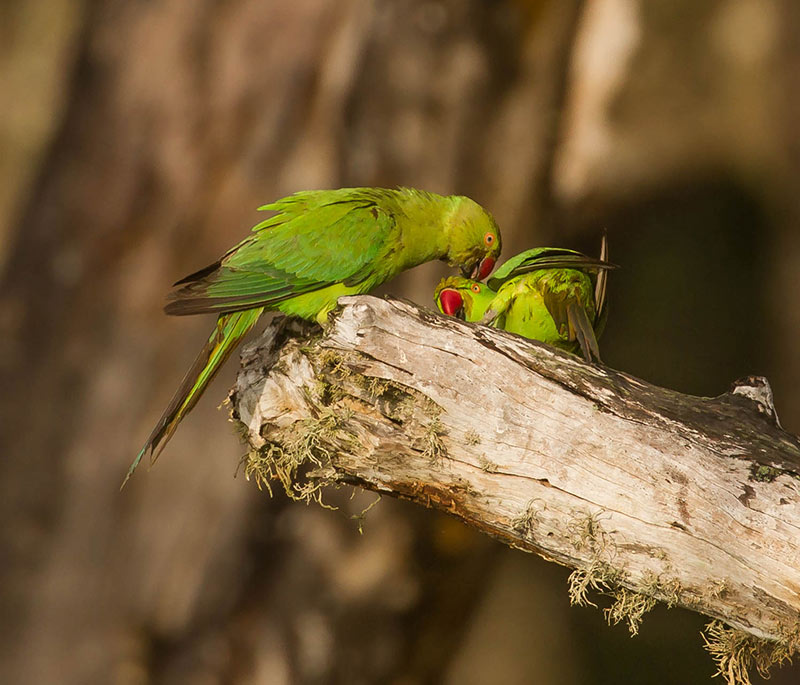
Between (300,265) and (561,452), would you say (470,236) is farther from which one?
(561,452)

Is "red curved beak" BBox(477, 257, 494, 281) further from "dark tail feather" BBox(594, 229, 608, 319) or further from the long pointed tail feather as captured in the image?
the long pointed tail feather

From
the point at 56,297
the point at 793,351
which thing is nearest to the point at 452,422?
the point at 56,297

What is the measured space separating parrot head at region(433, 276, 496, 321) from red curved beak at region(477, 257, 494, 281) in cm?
23

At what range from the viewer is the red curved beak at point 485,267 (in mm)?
2857

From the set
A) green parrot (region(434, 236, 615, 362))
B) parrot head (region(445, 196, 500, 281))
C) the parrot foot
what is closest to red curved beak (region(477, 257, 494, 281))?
parrot head (region(445, 196, 500, 281))

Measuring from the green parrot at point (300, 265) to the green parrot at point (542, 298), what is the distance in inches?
9.2

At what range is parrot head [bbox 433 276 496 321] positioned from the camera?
2621 millimetres

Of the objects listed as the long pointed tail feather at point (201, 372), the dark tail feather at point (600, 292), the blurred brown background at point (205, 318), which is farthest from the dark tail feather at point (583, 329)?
the blurred brown background at point (205, 318)

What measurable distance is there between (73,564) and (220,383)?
3.56 ft

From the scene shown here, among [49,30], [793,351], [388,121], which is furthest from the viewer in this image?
[49,30]

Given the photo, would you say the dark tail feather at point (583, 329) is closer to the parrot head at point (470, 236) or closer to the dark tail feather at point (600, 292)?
the dark tail feather at point (600, 292)

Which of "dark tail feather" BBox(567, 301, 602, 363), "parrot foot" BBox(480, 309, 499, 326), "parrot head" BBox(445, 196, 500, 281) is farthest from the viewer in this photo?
"parrot head" BBox(445, 196, 500, 281)

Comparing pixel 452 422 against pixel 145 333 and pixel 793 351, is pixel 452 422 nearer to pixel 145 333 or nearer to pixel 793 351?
pixel 145 333

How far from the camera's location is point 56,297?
3885 mm
